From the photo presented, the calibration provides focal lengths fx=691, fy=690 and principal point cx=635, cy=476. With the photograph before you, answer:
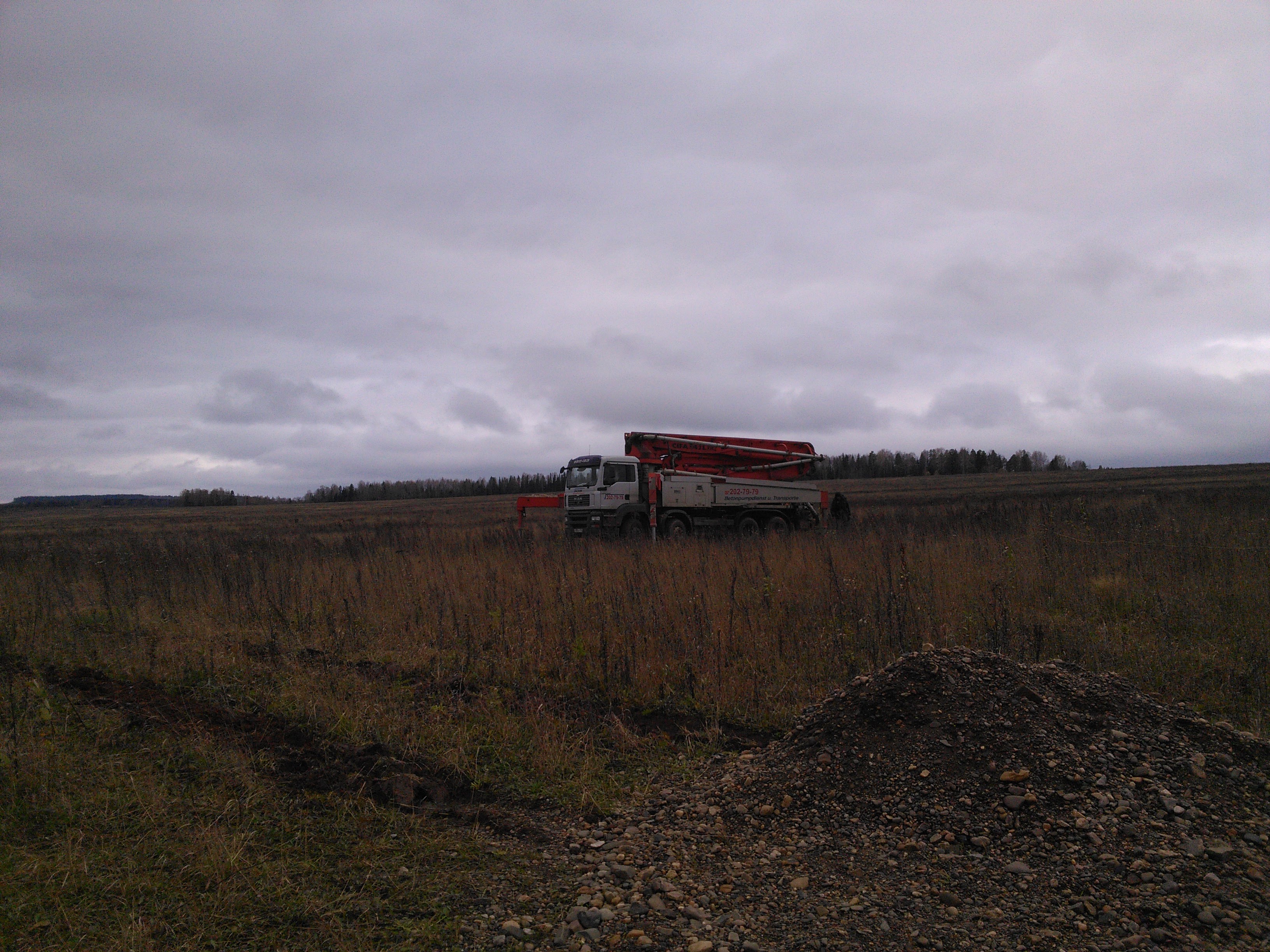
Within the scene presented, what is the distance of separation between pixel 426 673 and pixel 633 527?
41.0ft

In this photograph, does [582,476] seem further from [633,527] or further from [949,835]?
[949,835]

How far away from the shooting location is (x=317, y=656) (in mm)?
7398

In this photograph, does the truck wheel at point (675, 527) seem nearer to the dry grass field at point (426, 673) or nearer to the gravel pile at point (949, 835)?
the dry grass field at point (426, 673)

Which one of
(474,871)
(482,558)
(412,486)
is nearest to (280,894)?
(474,871)

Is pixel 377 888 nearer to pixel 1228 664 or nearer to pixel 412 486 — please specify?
pixel 1228 664

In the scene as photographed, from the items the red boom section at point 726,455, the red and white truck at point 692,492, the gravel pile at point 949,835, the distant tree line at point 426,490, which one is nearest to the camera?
the gravel pile at point 949,835

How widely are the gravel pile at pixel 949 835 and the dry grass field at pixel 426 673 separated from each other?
60 centimetres

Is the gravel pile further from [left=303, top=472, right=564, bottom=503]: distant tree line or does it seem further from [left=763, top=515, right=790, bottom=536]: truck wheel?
[left=303, top=472, right=564, bottom=503]: distant tree line

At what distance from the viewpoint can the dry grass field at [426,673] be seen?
10.8 ft

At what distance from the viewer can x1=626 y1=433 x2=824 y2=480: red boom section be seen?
21266 millimetres

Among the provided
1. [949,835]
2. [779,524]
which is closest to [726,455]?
[779,524]

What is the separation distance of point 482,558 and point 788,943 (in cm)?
1182

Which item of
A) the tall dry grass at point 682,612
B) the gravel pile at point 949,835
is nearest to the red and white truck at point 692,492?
the tall dry grass at point 682,612

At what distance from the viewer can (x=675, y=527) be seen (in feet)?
65.6
